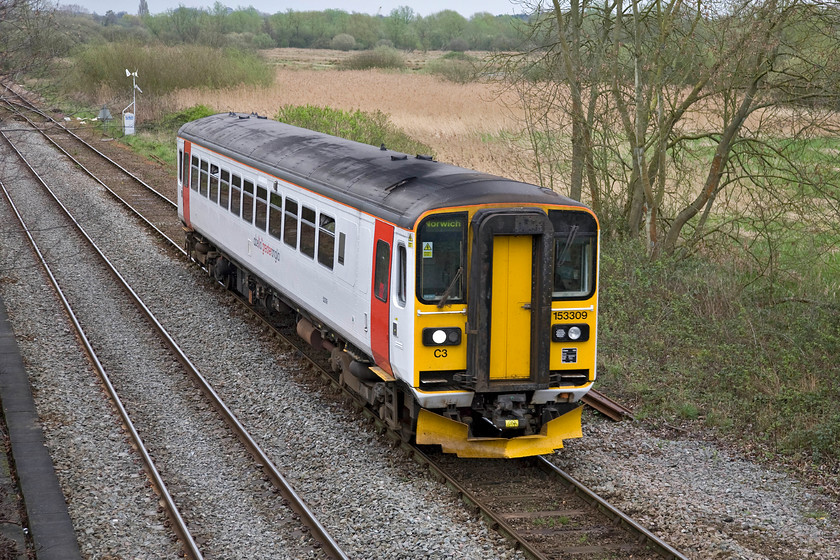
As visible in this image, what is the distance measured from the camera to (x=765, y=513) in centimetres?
847

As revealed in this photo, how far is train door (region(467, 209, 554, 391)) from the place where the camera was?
862 cm

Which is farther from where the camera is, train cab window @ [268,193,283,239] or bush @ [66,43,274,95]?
bush @ [66,43,274,95]

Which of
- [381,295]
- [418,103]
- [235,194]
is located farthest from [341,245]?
[418,103]

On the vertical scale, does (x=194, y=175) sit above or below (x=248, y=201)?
above

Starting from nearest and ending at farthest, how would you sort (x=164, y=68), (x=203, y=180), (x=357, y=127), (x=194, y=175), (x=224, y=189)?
(x=224, y=189)
(x=203, y=180)
(x=194, y=175)
(x=357, y=127)
(x=164, y=68)

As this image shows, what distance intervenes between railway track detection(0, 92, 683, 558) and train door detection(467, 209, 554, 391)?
3.40 ft

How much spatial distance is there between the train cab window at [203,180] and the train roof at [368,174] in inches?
22.2

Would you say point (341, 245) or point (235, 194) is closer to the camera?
point (341, 245)

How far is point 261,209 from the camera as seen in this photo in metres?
13.3

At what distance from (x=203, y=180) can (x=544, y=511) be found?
1024 centimetres

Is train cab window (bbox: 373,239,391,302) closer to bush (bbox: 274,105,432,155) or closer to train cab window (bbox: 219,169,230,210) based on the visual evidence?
train cab window (bbox: 219,169,230,210)

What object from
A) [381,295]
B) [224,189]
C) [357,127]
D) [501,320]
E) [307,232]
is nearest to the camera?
[501,320]

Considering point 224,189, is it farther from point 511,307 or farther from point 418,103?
point 418,103

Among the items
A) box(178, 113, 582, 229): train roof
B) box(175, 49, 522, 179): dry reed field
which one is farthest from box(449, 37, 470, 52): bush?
box(178, 113, 582, 229): train roof
